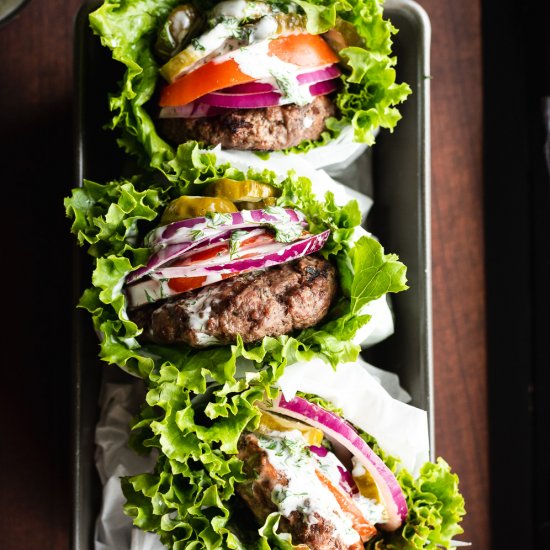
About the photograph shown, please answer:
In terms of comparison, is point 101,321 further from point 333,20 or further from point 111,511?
point 333,20

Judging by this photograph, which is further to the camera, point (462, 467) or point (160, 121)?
point (462, 467)

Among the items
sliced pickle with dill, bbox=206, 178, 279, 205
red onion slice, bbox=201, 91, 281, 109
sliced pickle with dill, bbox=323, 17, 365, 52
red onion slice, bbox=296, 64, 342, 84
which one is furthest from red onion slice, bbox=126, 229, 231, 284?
sliced pickle with dill, bbox=323, 17, 365, 52

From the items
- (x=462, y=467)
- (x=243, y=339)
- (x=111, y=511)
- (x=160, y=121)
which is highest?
(x=160, y=121)

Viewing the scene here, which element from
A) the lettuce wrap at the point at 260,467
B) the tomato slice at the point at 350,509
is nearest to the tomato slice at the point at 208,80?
the lettuce wrap at the point at 260,467

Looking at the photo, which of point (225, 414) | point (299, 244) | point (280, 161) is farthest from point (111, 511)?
point (280, 161)

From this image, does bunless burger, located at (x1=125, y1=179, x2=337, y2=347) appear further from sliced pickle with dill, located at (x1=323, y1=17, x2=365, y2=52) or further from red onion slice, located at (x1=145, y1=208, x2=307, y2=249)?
sliced pickle with dill, located at (x1=323, y1=17, x2=365, y2=52)
